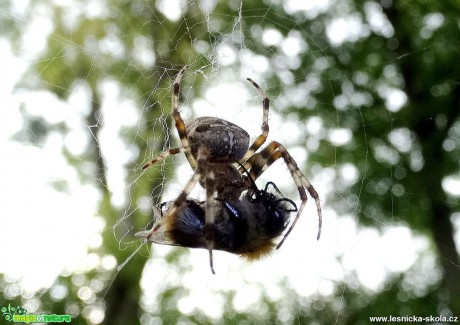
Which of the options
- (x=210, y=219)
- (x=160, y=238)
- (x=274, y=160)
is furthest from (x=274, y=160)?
(x=160, y=238)

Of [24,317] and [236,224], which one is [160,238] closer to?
[236,224]

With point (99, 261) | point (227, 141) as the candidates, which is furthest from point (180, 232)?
point (99, 261)

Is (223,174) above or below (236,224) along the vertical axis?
below

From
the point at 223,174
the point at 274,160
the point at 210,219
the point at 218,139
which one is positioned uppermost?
the point at 210,219

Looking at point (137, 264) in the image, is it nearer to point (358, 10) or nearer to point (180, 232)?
point (180, 232)

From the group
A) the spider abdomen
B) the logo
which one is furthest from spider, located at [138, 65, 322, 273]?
the logo

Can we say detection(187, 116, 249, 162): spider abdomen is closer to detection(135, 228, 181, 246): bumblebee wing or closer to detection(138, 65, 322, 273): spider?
detection(138, 65, 322, 273): spider

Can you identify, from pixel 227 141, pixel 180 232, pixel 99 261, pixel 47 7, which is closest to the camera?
pixel 180 232

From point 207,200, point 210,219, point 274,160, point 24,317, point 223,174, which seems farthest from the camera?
point 24,317
